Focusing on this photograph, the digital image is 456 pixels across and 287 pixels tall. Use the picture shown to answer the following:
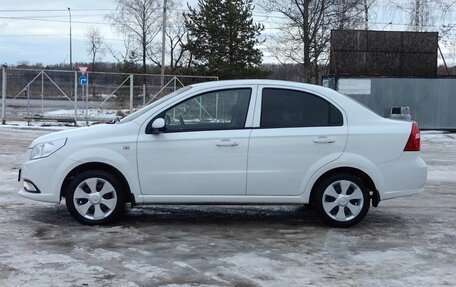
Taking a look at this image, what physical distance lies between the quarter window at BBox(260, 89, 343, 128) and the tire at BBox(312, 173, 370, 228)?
68 centimetres

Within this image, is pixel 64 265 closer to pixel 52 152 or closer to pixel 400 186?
pixel 52 152

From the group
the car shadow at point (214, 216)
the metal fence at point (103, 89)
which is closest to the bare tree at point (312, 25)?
the metal fence at point (103, 89)

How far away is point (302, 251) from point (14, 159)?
28.9ft

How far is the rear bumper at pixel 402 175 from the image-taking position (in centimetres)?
637

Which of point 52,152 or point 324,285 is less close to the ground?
point 52,152

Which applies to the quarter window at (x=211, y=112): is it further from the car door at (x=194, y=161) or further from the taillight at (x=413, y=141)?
the taillight at (x=413, y=141)

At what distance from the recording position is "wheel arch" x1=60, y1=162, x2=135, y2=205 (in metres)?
6.29

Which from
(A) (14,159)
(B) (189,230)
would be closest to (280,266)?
(B) (189,230)

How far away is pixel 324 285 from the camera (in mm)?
4574

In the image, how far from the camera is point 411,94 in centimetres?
2395

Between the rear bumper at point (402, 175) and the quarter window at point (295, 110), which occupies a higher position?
the quarter window at point (295, 110)

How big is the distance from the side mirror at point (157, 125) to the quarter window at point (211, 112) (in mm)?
106

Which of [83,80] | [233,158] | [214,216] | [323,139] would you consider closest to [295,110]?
[323,139]

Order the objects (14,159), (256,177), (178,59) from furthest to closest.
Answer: (178,59) → (14,159) → (256,177)
